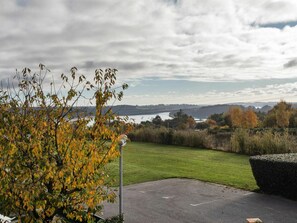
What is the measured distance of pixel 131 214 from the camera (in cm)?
995

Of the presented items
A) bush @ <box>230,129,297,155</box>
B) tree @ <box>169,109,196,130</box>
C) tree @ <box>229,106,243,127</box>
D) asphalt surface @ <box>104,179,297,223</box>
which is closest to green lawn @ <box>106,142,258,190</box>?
bush @ <box>230,129,297,155</box>

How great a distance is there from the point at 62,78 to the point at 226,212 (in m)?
6.03

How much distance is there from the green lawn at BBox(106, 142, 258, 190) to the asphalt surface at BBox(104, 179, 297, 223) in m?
1.26

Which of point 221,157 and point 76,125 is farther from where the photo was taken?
point 221,157

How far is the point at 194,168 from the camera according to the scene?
17.2 metres

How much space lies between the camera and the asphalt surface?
9.45 m

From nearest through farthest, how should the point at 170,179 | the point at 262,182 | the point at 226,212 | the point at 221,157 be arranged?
1. the point at 226,212
2. the point at 262,182
3. the point at 170,179
4. the point at 221,157

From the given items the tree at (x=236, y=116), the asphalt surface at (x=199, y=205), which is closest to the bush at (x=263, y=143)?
the asphalt surface at (x=199, y=205)

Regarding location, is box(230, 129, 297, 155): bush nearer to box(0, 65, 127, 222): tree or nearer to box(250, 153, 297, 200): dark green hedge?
box(250, 153, 297, 200): dark green hedge

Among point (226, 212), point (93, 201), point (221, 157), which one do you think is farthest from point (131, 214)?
point (221, 157)

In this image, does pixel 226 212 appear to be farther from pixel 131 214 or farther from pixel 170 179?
pixel 170 179

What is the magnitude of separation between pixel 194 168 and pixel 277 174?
21.1ft

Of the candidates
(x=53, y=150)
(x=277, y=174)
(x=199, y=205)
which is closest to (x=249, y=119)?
(x=277, y=174)

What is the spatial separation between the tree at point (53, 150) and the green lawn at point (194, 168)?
748 cm
